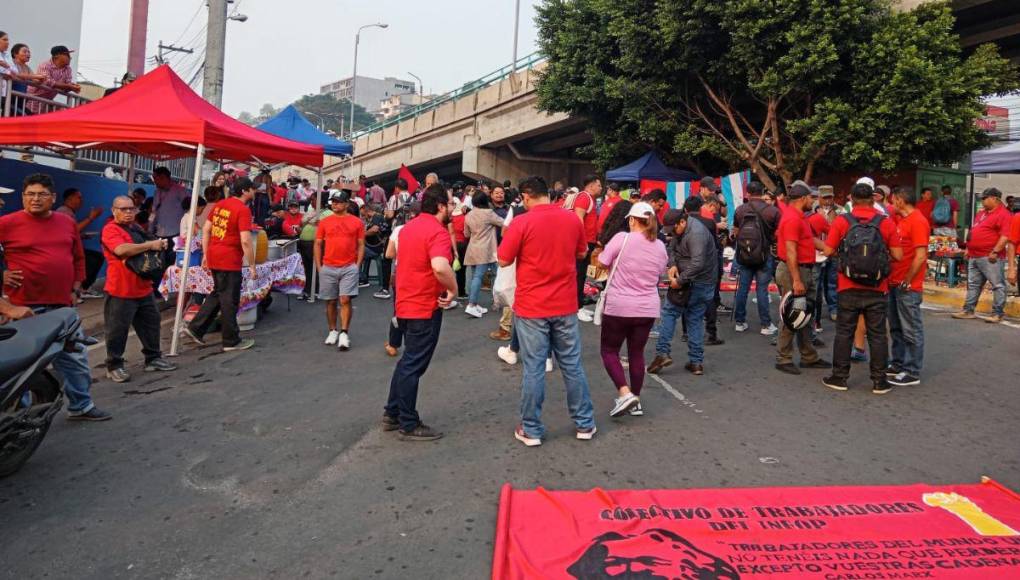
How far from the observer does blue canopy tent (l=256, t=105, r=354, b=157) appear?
1448 cm

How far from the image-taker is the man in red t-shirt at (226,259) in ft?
23.8

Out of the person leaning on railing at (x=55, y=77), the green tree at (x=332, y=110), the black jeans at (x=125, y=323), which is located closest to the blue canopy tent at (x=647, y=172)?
the person leaning on railing at (x=55, y=77)

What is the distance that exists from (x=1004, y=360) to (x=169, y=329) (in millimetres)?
10063

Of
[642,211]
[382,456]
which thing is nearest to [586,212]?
[642,211]

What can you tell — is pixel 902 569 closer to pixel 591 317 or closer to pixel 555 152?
pixel 591 317

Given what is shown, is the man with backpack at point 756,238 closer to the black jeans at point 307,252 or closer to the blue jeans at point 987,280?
the blue jeans at point 987,280

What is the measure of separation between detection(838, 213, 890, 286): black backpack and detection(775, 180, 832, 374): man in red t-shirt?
59cm

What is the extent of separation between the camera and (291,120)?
49.3 feet

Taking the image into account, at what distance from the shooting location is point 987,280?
9.54 meters

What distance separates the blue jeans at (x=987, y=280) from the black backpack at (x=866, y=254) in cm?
478

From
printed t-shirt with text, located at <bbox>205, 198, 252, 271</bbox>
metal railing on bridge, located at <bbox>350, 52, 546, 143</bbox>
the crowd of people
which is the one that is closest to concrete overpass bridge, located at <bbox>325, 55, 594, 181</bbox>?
metal railing on bridge, located at <bbox>350, 52, 546, 143</bbox>

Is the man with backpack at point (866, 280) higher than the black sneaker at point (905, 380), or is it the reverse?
the man with backpack at point (866, 280)

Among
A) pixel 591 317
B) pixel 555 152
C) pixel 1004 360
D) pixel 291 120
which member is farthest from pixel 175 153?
pixel 555 152

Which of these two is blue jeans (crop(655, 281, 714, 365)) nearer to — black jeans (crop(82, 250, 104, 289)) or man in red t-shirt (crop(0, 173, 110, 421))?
man in red t-shirt (crop(0, 173, 110, 421))
